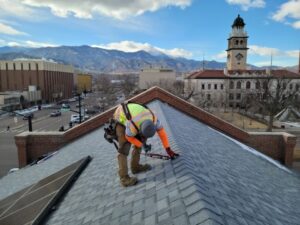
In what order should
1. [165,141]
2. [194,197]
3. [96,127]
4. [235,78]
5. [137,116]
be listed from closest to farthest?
[194,197] < [137,116] < [165,141] < [96,127] < [235,78]

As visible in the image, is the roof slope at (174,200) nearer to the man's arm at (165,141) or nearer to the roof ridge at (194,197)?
the roof ridge at (194,197)

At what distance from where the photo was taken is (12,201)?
7273 mm

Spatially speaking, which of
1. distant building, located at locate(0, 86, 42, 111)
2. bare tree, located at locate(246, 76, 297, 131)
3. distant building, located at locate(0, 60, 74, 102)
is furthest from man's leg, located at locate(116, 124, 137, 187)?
distant building, located at locate(0, 60, 74, 102)

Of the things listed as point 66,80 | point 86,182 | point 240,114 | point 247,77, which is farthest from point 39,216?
point 66,80

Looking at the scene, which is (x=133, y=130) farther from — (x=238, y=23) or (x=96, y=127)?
(x=238, y=23)

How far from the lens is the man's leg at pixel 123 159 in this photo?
4879mm

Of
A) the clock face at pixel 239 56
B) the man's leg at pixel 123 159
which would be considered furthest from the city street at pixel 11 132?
the clock face at pixel 239 56

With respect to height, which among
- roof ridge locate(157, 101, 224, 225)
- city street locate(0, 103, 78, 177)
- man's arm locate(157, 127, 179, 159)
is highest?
man's arm locate(157, 127, 179, 159)

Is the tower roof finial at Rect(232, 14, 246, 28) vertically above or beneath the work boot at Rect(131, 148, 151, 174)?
above

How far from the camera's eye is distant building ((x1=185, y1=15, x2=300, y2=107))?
72000 mm

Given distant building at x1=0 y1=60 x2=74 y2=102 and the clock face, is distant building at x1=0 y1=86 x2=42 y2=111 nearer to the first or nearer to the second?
distant building at x1=0 y1=60 x2=74 y2=102

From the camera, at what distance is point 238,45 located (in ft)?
261

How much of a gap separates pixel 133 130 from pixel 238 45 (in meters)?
82.4

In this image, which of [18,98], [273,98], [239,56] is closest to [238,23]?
[239,56]
